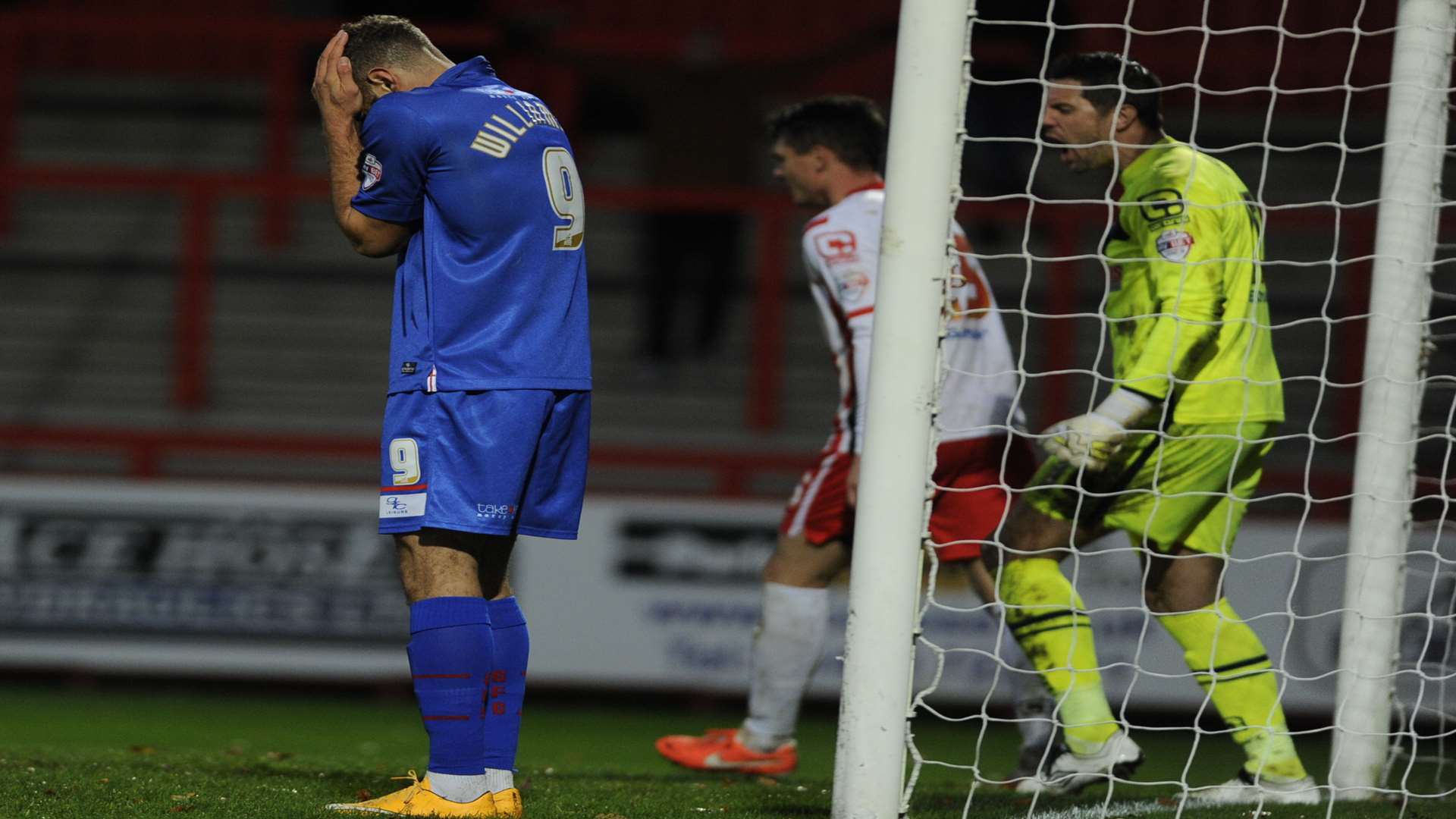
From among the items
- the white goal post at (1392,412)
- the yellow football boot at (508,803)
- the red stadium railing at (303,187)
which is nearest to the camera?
the yellow football boot at (508,803)

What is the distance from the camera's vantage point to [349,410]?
9.11 metres

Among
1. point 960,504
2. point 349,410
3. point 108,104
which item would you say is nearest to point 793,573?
point 960,504

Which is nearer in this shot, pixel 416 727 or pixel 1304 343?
pixel 416 727

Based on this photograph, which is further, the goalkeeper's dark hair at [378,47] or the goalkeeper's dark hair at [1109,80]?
the goalkeeper's dark hair at [1109,80]

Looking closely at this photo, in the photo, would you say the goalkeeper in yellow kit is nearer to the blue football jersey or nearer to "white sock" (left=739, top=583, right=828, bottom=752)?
"white sock" (left=739, top=583, right=828, bottom=752)

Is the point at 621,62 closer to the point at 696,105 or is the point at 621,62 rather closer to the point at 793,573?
the point at 696,105

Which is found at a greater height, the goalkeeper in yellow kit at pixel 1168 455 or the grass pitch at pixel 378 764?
the goalkeeper in yellow kit at pixel 1168 455

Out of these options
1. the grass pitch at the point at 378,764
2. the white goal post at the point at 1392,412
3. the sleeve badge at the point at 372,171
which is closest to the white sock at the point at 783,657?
the grass pitch at the point at 378,764

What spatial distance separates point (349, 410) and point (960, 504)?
204 inches

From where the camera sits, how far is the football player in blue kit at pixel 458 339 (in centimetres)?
326

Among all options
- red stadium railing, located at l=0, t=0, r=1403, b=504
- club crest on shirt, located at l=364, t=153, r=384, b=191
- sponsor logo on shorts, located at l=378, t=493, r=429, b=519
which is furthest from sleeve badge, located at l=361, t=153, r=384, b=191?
red stadium railing, located at l=0, t=0, r=1403, b=504

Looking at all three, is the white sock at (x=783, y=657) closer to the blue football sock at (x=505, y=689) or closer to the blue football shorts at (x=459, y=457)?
the blue football sock at (x=505, y=689)

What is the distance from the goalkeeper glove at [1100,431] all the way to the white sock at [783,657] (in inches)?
47.7

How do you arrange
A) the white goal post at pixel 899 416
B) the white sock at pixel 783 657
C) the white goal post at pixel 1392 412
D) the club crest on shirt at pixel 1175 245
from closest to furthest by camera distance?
1. the white goal post at pixel 899 416
2. the club crest on shirt at pixel 1175 245
3. the white goal post at pixel 1392 412
4. the white sock at pixel 783 657
